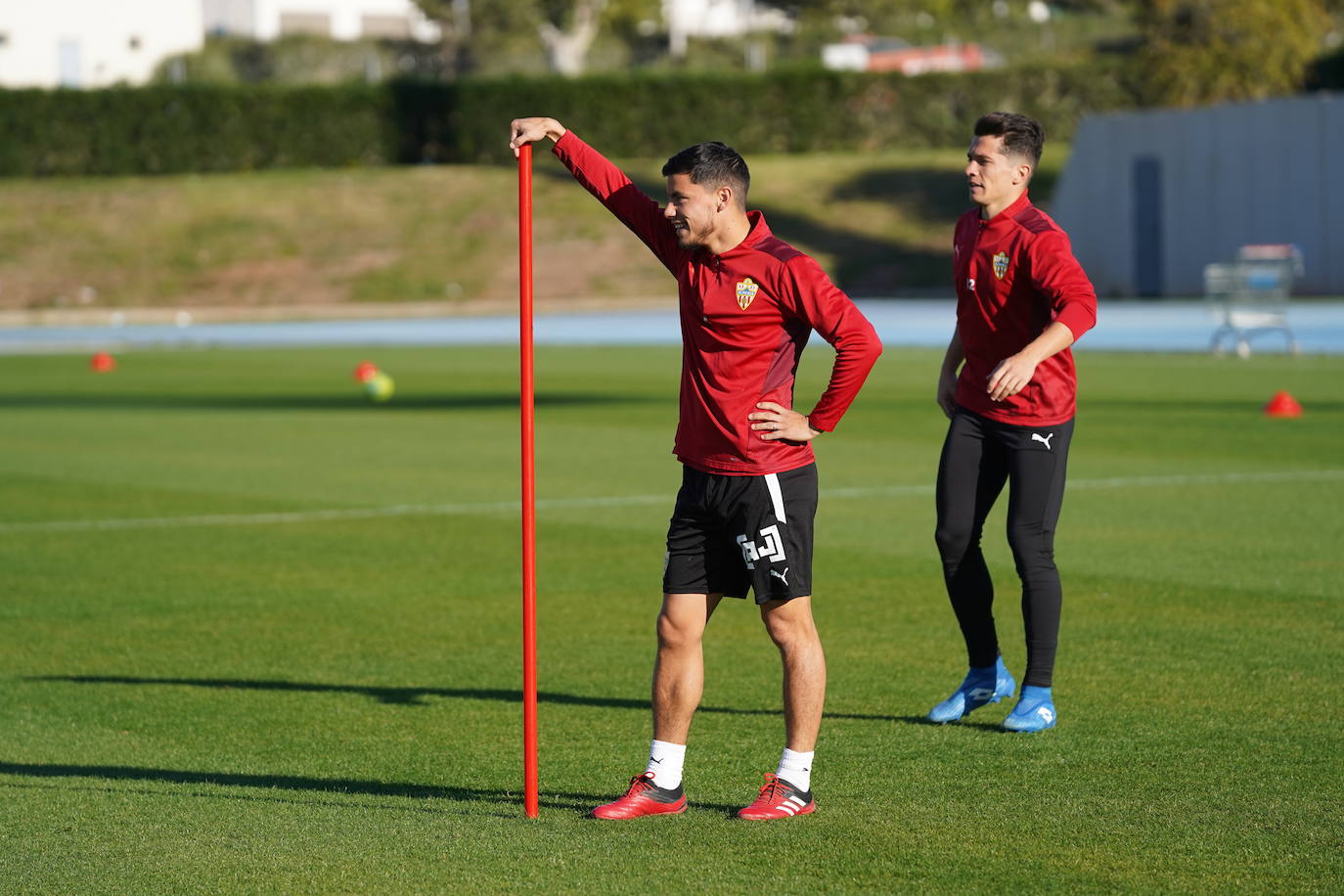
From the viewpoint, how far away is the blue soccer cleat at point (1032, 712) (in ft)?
22.4

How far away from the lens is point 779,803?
5637mm

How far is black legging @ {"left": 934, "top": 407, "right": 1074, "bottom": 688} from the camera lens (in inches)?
271

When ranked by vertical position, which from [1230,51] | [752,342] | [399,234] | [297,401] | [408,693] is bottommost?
[408,693]

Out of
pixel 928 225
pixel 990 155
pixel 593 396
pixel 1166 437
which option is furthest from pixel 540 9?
pixel 990 155

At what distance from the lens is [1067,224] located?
45.6 metres

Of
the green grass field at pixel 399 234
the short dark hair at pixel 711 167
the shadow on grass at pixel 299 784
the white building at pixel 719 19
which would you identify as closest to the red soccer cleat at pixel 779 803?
the shadow on grass at pixel 299 784

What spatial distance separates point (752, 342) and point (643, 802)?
138 cm

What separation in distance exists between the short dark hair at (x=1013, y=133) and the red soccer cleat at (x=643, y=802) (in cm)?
258

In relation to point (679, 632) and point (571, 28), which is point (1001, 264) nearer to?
point (679, 632)

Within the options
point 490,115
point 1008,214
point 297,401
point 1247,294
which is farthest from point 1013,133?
point 490,115

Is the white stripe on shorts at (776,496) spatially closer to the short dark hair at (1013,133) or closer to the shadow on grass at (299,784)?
the shadow on grass at (299,784)

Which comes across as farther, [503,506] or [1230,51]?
[1230,51]

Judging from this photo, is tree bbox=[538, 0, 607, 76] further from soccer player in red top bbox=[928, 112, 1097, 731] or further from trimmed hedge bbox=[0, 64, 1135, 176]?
soccer player in red top bbox=[928, 112, 1097, 731]

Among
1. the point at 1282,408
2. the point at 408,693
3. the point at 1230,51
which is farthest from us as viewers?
the point at 1230,51
